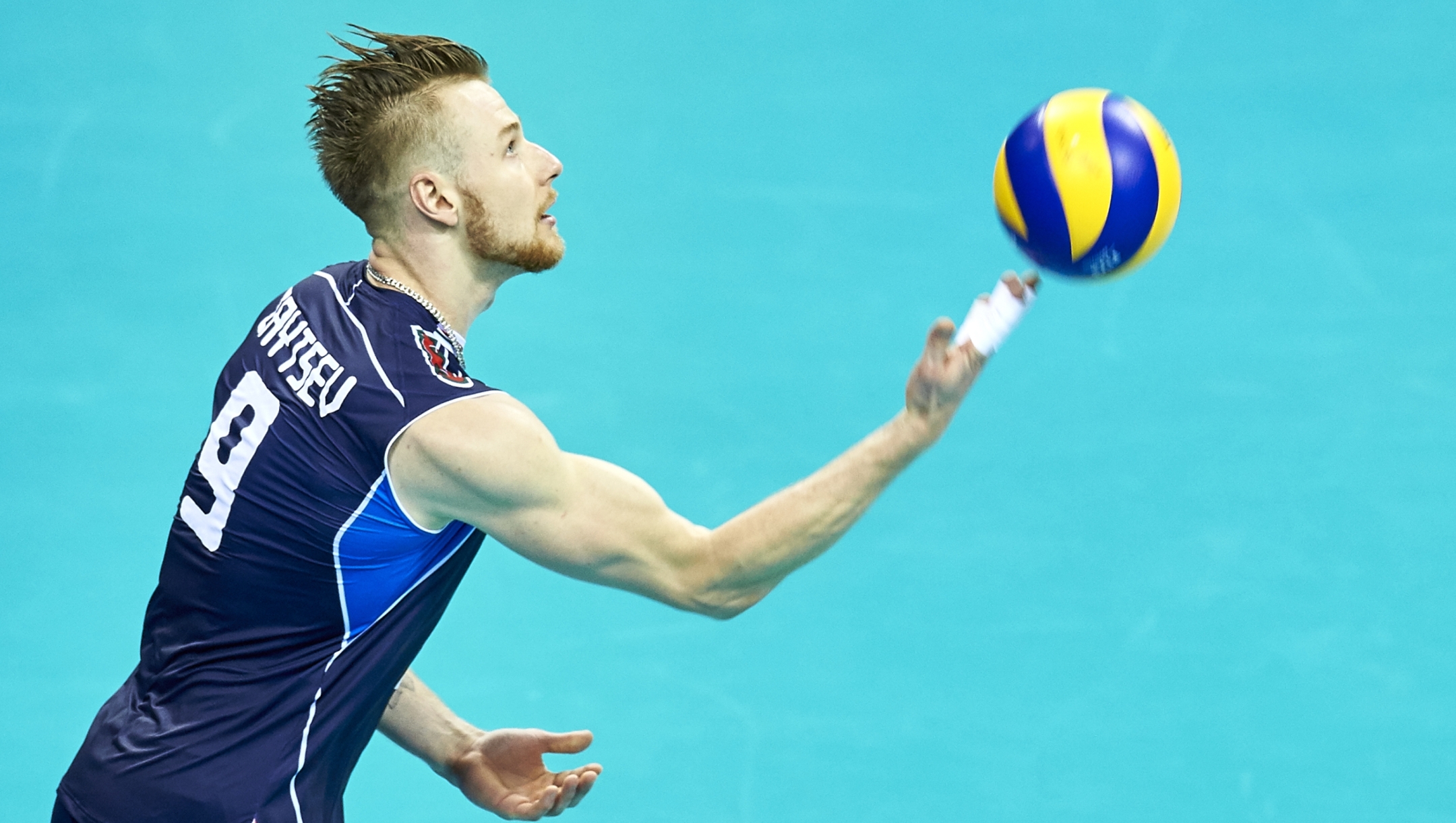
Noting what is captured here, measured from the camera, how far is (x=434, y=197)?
3.10 metres

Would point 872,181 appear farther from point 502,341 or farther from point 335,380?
point 335,380

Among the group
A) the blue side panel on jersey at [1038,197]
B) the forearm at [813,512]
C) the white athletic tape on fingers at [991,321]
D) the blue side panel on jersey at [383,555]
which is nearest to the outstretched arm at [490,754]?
the blue side panel on jersey at [383,555]

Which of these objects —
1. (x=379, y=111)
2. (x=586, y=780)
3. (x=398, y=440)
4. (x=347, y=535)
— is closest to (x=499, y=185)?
(x=379, y=111)

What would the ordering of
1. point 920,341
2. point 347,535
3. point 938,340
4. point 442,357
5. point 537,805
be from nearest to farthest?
1. point 938,340
2. point 347,535
3. point 442,357
4. point 537,805
5. point 920,341

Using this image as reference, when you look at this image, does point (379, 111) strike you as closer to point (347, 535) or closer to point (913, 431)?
point (347, 535)

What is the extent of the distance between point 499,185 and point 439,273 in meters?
0.21

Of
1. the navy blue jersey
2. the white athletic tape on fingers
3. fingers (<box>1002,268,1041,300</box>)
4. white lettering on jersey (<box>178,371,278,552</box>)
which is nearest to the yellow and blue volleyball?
fingers (<box>1002,268,1041,300</box>)

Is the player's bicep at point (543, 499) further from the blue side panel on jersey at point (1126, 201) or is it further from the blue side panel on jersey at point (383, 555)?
the blue side panel on jersey at point (1126, 201)

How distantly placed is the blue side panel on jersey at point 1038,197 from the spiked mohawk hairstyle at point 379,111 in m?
1.09

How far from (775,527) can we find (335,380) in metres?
0.78

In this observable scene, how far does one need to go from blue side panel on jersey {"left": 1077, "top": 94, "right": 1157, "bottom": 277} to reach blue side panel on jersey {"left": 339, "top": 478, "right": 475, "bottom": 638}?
1.25 m

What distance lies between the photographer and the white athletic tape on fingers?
2680 mm

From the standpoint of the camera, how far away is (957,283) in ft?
22.2

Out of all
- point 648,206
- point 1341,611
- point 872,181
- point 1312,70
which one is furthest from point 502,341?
point 1312,70
